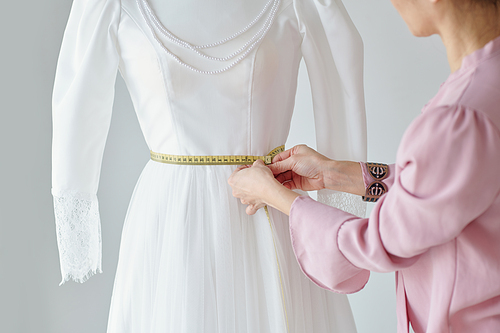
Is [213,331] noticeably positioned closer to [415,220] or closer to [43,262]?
[415,220]

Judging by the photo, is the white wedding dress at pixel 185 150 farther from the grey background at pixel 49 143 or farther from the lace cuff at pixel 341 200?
the grey background at pixel 49 143

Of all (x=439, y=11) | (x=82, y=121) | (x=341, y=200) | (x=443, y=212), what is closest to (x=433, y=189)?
(x=443, y=212)

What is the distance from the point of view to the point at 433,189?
676 millimetres

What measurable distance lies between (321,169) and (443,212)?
0.48 metres

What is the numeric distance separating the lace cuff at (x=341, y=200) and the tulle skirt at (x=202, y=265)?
170mm

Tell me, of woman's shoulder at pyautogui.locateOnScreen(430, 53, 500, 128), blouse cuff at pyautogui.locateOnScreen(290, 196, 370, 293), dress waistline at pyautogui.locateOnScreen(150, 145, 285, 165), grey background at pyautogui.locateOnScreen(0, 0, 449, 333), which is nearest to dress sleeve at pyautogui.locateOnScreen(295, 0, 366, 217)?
dress waistline at pyautogui.locateOnScreen(150, 145, 285, 165)

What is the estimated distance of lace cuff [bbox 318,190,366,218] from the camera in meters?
1.28

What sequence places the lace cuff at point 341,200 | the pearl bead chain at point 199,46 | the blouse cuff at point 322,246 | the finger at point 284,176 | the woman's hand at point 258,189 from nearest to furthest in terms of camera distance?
the blouse cuff at point 322,246, the woman's hand at point 258,189, the pearl bead chain at point 199,46, the finger at point 284,176, the lace cuff at point 341,200

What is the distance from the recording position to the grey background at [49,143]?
5.10ft

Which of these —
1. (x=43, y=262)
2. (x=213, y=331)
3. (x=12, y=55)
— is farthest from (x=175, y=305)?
(x=12, y=55)

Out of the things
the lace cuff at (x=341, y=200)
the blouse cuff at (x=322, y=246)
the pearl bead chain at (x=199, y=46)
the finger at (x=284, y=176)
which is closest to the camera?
the blouse cuff at (x=322, y=246)

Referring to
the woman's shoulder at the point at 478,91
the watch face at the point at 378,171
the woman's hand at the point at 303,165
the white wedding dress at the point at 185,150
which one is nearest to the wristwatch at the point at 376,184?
the watch face at the point at 378,171

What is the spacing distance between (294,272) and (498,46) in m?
0.66

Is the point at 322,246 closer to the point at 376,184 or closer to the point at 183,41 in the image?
the point at 376,184
